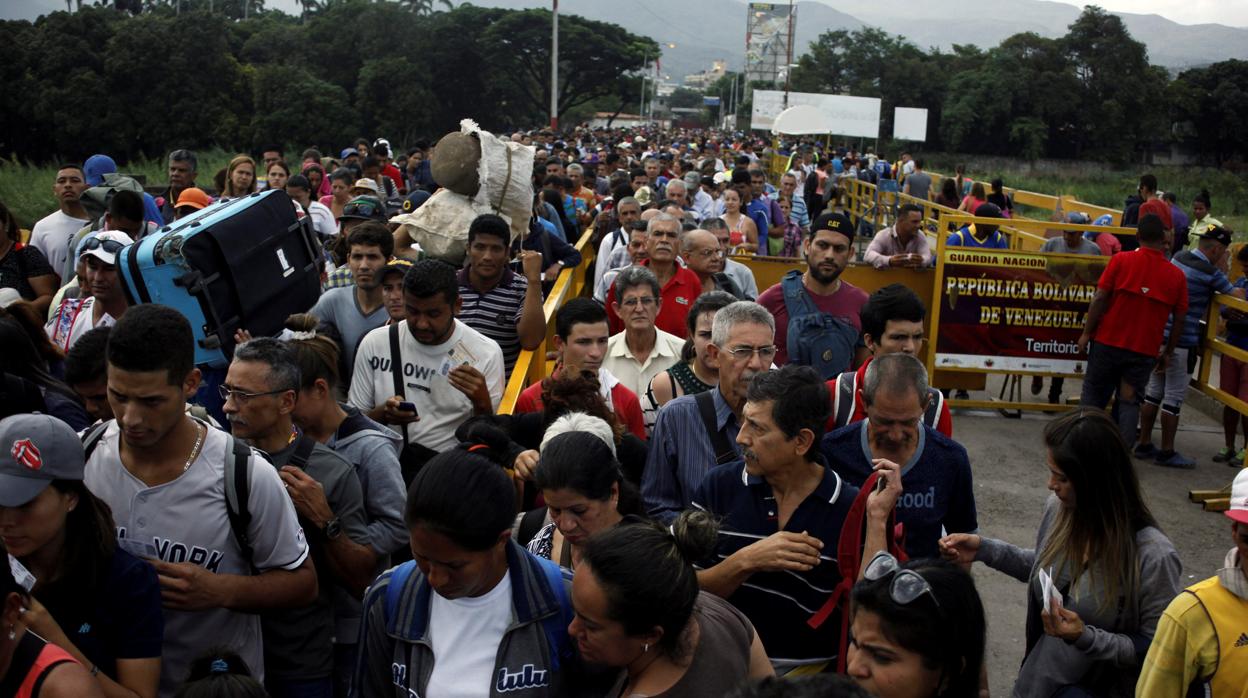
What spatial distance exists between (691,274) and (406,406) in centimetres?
301

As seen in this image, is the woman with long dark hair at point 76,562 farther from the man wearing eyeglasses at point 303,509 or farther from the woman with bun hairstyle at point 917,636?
the woman with bun hairstyle at point 917,636

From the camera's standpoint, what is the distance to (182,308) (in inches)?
191

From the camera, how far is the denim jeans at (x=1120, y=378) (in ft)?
28.9

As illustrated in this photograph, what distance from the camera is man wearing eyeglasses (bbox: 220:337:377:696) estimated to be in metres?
3.53

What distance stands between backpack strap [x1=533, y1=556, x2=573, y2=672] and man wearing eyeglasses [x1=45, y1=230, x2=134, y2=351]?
327 centimetres

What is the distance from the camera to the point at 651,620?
8.41ft

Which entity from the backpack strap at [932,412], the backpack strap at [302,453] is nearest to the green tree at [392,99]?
the backpack strap at [932,412]

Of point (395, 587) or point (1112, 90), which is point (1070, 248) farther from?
point (1112, 90)

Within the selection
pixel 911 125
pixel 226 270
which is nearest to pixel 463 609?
pixel 226 270

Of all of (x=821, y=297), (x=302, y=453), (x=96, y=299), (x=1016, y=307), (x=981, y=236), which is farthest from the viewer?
(x=981, y=236)

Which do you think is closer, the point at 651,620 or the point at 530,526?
the point at 651,620

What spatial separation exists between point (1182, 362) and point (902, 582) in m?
7.66

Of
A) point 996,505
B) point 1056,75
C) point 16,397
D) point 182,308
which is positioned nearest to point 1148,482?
point 996,505

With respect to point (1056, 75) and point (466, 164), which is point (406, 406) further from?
point (1056, 75)
